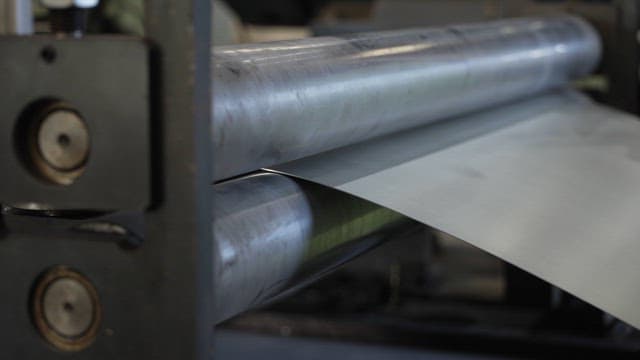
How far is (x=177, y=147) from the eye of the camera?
574mm

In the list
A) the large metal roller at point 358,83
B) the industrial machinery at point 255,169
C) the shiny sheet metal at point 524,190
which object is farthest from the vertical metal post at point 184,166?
the shiny sheet metal at point 524,190

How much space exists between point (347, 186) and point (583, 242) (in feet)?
0.78

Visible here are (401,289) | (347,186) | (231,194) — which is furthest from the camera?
(401,289)

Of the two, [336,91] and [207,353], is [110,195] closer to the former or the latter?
[207,353]

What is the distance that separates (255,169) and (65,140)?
0.82 feet

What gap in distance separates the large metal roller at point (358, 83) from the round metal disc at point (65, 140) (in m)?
0.12

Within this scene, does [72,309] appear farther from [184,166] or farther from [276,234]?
[276,234]

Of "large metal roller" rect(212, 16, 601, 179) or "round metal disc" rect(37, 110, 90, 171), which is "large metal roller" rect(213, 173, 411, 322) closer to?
"large metal roller" rect(212, 16, 601, 179)

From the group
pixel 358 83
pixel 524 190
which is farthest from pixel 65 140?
pixel 524 190

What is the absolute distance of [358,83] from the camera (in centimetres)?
100

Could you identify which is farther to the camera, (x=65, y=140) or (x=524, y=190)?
(x=524, y=190)

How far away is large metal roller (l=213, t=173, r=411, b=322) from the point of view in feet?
2.34

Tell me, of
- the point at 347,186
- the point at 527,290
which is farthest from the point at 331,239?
the point at 527,290

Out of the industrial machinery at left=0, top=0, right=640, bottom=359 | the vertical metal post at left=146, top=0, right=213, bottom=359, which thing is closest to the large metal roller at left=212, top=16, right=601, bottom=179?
the industrial machinery at left=0, top=0, right=640, bottom=359
